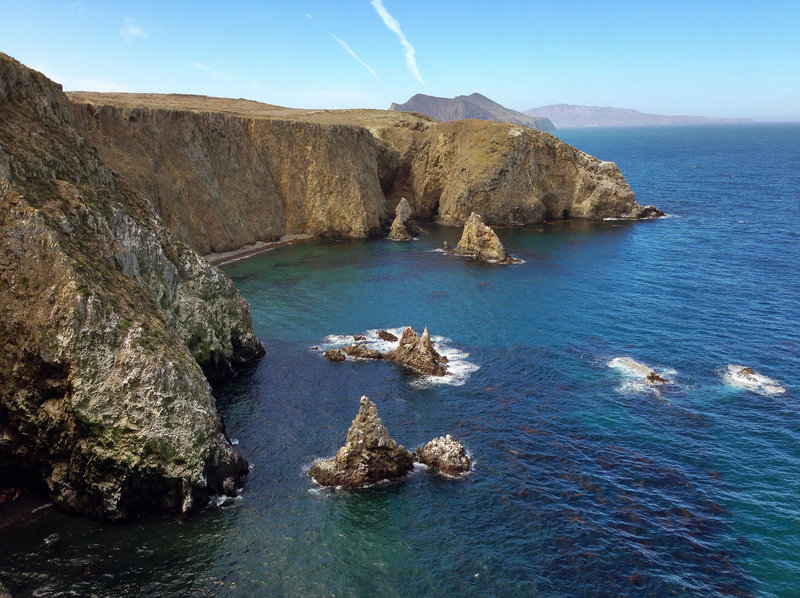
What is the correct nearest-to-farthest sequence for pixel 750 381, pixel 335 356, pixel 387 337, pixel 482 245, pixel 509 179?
pixel 750 381 < pixel 335 356 < pixel 387 337 < pixel 482 245 < pixel 509 179

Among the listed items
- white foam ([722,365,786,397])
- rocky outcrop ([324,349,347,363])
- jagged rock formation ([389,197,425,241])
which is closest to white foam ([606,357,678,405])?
white foam ([722,365,786,397])

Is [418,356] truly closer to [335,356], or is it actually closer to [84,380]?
[335,356]

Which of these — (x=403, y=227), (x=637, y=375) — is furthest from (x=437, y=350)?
(x=403, y=227)

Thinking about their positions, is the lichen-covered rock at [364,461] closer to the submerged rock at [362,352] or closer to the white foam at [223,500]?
the white foam at [223,500]

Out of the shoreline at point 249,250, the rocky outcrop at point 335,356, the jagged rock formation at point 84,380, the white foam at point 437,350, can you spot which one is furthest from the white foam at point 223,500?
the shoreline at point 249,250

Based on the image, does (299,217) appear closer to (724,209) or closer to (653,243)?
(653,243)
